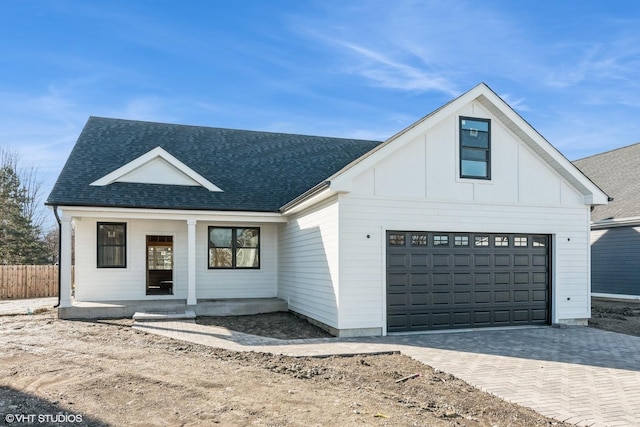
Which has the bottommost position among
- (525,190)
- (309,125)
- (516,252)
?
(516,252)

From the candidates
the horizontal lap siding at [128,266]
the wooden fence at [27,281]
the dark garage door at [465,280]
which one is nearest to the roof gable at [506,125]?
the dark garage door at [465,280]

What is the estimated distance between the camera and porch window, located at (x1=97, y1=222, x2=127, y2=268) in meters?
13.8

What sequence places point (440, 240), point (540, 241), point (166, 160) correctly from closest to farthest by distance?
point (440, 240) → point (540, 241) → point (166, 160)

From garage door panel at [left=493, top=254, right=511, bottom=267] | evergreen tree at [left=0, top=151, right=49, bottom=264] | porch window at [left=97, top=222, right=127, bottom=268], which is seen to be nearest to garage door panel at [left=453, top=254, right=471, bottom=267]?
garage door panel at [left=493, top=254, right=511, bottom=267]

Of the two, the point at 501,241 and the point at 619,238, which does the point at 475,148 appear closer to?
the point at 501,241

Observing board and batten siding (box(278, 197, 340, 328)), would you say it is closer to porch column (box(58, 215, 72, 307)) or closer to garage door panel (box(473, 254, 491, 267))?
garage door panel (box(473, 254, 491, 267))

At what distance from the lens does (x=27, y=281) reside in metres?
20.4

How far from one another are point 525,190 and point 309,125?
1380cm

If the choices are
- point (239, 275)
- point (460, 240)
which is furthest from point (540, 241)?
point (239, 275)

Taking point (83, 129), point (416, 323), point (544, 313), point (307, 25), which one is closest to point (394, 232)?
point (416, 323)

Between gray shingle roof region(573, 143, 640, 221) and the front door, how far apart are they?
57.4 ft

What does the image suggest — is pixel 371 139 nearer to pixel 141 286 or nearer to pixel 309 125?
pixel 309 125

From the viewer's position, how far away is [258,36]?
46.7 ft

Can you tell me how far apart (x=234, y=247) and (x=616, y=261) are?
1490cm
